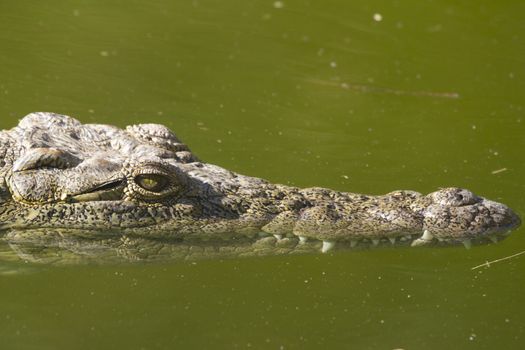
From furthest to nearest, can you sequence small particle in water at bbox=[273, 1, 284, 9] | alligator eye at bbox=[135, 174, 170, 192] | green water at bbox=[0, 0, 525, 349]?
small particle in water at bbox=[273, 1, 284, 9]
alligator eye at bbox=[135, 174, 170, 192]
green water at bbox=[0, 0, 525, 349]

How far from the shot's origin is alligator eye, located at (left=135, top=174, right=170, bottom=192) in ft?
20.6

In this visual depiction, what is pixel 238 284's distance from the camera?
20.9 feet

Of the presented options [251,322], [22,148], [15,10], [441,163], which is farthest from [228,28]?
[251,322]

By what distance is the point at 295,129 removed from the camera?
9312mm

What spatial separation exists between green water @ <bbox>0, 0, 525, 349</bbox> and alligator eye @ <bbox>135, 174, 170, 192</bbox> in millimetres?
549

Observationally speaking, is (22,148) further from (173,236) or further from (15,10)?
(15,10)

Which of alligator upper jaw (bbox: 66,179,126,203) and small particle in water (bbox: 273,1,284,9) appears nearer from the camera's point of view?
alligator upper jaw (bbox: 66,179,126,203)

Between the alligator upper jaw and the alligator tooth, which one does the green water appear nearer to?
the alligator tooth

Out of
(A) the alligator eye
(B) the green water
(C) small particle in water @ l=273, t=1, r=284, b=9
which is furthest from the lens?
(C) small particle in water @ l=273, t=1, r=284, b=9

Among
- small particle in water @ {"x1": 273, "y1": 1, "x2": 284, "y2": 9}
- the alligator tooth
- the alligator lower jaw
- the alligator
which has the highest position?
small particle in water @ {"x1": 273, "y1": 1, "x2": 284, "y2": 9}

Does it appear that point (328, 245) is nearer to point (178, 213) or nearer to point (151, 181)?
point (178, 213)

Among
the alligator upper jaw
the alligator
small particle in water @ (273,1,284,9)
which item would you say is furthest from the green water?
the alligator upper jaw

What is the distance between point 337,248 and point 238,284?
0.71 meters

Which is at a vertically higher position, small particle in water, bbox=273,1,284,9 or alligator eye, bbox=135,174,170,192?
small particle in water, bbox=273,1,284,9
